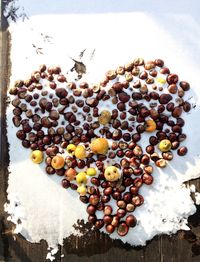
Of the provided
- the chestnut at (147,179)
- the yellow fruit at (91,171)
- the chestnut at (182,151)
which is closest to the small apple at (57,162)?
the yellow fruit at (91,171)

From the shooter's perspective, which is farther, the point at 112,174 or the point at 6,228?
the point at 6,228

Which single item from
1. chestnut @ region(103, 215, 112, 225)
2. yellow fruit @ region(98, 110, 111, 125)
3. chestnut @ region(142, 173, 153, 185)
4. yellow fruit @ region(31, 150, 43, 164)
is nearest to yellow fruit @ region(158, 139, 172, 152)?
chestnut @ region(142, 173, 153, 185)

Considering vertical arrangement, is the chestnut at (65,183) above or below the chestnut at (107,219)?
above

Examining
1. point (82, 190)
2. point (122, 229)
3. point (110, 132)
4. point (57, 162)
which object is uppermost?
point (110, 132)

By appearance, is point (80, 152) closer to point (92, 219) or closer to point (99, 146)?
point (99, 146)

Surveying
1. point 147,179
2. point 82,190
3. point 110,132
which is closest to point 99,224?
point 82,190

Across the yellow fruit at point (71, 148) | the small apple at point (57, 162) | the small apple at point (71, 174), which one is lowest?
the small apple at point (71, 174)

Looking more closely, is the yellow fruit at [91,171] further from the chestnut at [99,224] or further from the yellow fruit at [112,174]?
the chestnut at [99,224]

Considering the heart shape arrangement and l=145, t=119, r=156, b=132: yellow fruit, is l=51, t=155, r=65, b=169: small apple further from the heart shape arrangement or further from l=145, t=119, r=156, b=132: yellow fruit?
l=145, t=119, r=156, b=132: yellow fruit
